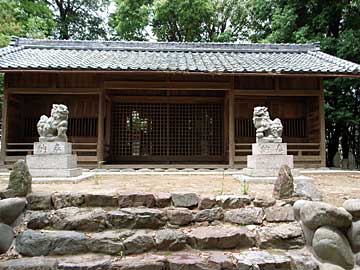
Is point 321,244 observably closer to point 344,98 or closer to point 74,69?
point 74,69

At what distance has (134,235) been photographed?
12.9ft

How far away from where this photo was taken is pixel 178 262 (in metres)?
3.51

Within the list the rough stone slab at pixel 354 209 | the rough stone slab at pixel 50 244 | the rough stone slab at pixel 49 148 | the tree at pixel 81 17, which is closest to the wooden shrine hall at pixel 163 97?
the rough stone slab at pixel 49 148

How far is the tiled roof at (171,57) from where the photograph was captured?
397 inches

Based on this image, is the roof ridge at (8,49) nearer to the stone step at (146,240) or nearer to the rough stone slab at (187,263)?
the stone step at (146,240)

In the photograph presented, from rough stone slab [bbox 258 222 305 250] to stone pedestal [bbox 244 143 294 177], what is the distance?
312 cm

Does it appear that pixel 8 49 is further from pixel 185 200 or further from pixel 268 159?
pixel 185 200

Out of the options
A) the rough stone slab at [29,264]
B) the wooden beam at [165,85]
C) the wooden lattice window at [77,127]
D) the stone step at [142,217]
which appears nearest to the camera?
the rough stone slab at [29,264]

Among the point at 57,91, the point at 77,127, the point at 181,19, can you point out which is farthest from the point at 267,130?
the point at 181,19

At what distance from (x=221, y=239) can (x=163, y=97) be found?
9.00m

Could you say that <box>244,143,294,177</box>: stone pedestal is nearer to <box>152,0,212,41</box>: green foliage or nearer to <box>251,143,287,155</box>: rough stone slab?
<box>251,143,287,155</box>: rough stone slab

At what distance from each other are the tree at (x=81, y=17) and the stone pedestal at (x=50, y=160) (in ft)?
63.0

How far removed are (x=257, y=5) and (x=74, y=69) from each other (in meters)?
11.5

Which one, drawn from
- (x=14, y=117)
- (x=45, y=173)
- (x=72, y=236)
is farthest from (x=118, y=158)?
(x=72, y=236)
